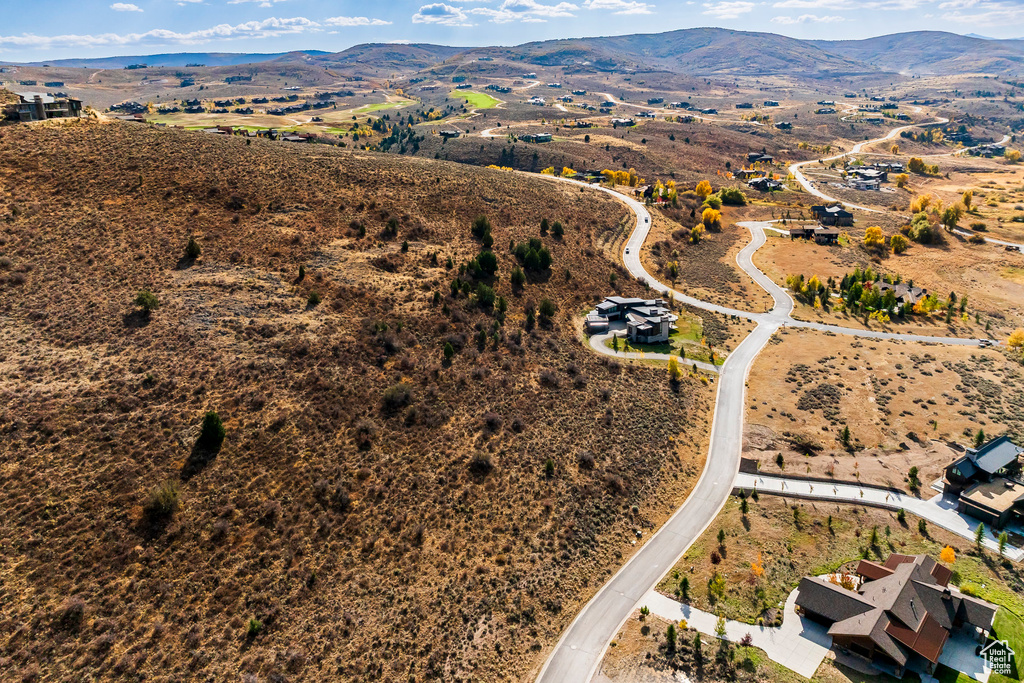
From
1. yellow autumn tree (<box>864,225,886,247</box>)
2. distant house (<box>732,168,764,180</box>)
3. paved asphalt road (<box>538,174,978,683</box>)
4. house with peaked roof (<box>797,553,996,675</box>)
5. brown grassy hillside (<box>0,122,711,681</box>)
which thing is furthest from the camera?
distant house (<box>732,168,764,180</box>)

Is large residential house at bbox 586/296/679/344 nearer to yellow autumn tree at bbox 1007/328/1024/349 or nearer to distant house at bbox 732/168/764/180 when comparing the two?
yellow autumn tree at bbox 1007/328/1024/349

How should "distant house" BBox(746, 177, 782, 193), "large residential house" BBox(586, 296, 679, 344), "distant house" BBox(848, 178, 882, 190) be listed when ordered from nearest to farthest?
1. "large residential house" BBox(586, 296, 679, 344)
2. "distant house" BBox(746, 177, 782, 193)
3. "distant house" BBox(848, 178, 882, 190)

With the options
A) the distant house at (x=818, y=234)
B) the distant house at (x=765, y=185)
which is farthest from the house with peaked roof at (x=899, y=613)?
the distant house at (x=765, y=185)

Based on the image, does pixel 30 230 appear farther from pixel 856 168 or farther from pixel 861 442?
pixel 856 168

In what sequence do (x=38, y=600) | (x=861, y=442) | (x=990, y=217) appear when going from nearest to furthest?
(x=38, y=600)
(x=861, y=442)
(x=990, y=217)

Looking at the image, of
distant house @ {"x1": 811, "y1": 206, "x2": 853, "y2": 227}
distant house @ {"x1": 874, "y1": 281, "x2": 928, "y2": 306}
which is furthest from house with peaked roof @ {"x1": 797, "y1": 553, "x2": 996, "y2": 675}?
distant house @ {"x1": 811, "y1": 206, "x2": 853, "y2": 227}

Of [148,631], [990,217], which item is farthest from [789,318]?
[990,217]

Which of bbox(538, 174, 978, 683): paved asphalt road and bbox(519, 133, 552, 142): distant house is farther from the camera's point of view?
bbox(519, 133, 552, 142): distant house
